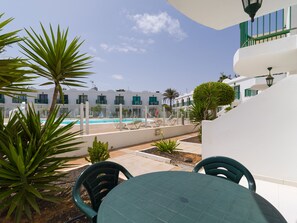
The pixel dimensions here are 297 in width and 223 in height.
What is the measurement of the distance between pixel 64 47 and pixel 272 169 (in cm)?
493

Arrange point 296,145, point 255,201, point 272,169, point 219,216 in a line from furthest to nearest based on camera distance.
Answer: point 272,169 < point 296,145 < point 255,201 < point 219,216

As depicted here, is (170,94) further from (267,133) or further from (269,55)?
(267,133)

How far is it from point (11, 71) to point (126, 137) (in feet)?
19.0

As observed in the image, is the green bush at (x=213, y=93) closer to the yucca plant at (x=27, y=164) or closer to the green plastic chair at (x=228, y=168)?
the green plastic chair at (x=228, y=168)

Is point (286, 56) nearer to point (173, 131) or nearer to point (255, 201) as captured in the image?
point (255, 201)

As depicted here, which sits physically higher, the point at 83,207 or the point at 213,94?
the point at 213,94

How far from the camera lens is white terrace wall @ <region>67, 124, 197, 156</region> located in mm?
6079

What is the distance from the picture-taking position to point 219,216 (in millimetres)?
1188

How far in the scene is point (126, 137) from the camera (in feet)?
25.2

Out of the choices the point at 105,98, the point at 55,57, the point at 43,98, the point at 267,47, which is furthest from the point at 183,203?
the point at 43,98

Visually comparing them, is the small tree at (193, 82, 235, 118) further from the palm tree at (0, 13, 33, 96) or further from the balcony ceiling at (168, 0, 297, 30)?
the palm tree at (0, 13, 33, 96)

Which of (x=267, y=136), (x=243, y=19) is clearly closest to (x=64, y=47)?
(x=243, y=19)

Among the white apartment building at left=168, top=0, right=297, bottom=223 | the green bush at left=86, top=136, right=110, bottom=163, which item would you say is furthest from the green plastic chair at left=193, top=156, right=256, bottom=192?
the green bush at left=86, top=136, right=110, bottom=163

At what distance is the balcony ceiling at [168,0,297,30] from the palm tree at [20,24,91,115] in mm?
2017
